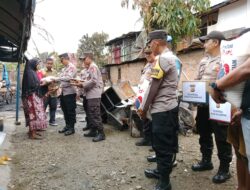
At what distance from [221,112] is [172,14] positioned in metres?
6.24

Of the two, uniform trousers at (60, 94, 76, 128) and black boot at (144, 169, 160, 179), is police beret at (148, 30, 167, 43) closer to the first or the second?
black boot at (144, 169, 160, 179)

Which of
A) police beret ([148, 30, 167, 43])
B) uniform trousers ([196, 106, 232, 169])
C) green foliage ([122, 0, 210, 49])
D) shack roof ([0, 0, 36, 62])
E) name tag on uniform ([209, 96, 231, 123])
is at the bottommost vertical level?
uniform trousers ([196, 106, 232, 169])

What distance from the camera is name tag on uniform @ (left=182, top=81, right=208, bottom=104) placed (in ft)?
12.8

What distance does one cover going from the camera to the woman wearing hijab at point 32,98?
259 inches

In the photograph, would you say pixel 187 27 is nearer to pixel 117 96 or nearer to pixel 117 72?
pixel 117 96

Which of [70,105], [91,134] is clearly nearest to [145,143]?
[91,134]

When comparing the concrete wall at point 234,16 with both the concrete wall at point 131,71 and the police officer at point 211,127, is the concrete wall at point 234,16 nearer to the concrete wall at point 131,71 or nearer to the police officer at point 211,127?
the concrete wall at point 131,71

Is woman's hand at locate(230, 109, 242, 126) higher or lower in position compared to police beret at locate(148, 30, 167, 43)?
lower

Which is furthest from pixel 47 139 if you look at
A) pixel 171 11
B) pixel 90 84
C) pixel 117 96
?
pixel 171 11

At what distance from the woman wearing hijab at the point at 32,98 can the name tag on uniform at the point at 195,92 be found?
3.72 meters

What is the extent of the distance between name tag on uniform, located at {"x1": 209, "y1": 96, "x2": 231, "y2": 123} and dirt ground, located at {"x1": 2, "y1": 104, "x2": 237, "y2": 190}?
90 centimetres

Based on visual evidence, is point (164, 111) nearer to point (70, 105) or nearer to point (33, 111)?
point (70, 105)

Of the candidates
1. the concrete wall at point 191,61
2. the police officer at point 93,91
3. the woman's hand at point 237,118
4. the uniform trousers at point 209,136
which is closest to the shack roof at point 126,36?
the concrete wall at point 191,61

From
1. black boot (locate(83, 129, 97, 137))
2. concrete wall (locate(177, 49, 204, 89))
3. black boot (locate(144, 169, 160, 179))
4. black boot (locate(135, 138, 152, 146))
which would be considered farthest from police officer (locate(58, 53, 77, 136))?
concrete wall (locate(177, 49, 204, 89))
